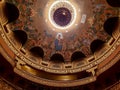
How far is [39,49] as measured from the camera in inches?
576

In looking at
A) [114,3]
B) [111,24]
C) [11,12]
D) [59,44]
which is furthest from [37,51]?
[114,3]

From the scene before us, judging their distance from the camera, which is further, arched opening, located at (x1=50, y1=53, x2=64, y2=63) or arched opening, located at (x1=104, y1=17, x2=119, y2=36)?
arched opening, located at (x1=50, y1=53, x2=64, y2=63)

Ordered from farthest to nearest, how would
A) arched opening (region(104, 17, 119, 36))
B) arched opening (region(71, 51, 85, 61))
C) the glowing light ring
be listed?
the glowing light ring < arched opening (region(71, 51, 85, 61)) < arched opening (region(104, 17, 119, 36))

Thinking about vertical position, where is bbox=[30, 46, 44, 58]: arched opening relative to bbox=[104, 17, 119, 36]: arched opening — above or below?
below

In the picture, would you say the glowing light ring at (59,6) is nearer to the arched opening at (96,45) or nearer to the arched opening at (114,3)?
the arched opening at (96,45)

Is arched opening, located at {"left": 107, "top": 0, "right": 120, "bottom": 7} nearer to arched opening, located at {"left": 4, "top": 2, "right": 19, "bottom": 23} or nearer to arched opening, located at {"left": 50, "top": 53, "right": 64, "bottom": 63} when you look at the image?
arched opening, located at {"left": 50, "top": 53, "right": 64, "bottom": 63}

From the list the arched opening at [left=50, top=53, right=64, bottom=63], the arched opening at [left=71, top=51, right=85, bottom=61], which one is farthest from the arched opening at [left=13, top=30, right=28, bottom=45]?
the arched opening at [left=71, top=51, right=85, bottom=61]

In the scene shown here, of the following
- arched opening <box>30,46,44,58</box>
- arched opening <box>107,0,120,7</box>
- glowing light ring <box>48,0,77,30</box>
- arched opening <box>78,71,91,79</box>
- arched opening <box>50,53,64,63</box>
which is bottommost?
arched opening <box>78,71,91,79</box>

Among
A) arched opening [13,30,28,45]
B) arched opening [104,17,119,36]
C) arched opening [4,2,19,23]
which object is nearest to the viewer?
arched opening [104,17,119,36]

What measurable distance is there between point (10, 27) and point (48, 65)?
9.26ft

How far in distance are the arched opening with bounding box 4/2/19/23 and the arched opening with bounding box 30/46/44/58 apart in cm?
192

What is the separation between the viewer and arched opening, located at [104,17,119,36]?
13578 mm

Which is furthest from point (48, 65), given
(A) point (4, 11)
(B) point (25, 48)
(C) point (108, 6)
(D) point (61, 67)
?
(C) point (108, 6)

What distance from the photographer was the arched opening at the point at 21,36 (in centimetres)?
1411
